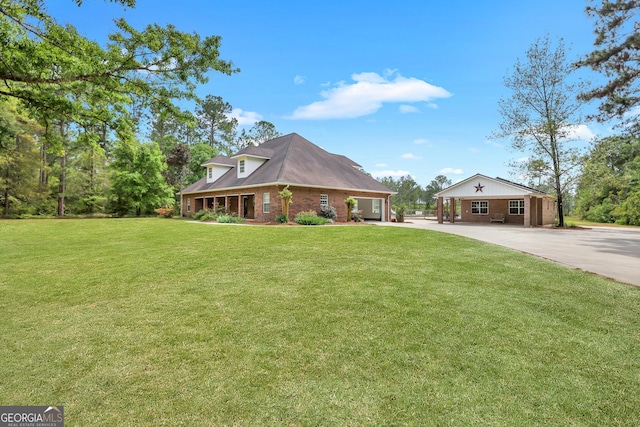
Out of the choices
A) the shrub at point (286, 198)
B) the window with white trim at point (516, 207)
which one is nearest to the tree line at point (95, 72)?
the shrub at point (286, 198)

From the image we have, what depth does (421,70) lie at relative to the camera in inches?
727

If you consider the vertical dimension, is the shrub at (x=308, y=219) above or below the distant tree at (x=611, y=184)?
below

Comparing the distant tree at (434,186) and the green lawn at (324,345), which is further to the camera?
the distant tree at (434,186)

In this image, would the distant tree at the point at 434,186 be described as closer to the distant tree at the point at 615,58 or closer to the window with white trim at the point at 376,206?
the window with white trim at the point at 376,206

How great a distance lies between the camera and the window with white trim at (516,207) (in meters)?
26.3

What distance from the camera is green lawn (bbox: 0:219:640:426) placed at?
2.73m

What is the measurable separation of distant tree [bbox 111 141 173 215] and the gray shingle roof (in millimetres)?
7061

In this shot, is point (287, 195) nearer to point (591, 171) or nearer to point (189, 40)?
point (189, 40)

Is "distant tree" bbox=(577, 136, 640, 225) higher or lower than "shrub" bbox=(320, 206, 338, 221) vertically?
higher

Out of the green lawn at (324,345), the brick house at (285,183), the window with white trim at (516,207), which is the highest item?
the brick house at (285,183)

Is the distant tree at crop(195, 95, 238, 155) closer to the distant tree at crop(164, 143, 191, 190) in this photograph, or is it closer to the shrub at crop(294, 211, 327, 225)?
the distant tree at crop(164, 143, 191, 190)

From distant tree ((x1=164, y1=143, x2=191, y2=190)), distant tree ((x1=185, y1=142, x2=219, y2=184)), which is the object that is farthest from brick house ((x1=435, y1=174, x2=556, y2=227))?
distant tree ((x1=164, y1=143, x2=191, y2=190))

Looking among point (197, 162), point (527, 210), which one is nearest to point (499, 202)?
point (527, 210)

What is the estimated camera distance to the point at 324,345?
3.78 meters
